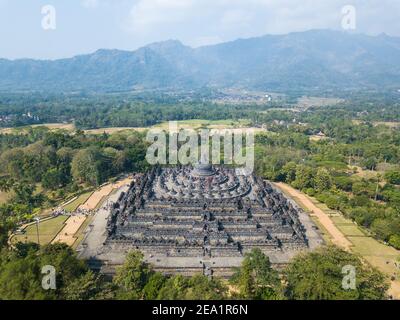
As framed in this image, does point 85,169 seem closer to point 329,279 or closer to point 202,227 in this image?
point 202,227

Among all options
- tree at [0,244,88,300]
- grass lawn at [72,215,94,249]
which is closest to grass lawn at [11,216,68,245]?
grass lawn at [72,215,94,249]

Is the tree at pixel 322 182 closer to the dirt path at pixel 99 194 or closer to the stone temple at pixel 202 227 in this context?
the stone temple at pixel 202 227

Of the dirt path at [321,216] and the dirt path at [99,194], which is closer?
the dirt path at [321,216]

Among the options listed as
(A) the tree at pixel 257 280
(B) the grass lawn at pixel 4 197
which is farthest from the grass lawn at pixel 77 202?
(A) the tree at pixel 257 280

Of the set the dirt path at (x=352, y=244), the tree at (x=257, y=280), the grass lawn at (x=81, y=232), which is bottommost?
the dirt path at (x=352, y=244)

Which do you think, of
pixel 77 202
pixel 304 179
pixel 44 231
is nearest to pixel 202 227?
pixel 44 231

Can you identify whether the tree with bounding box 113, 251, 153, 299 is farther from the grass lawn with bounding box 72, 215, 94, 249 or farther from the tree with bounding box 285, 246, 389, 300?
the tree with bounding box 285, 246, 389, 300
